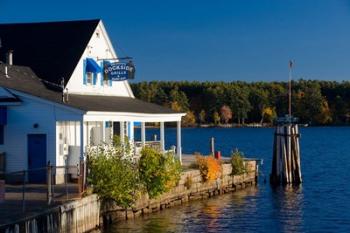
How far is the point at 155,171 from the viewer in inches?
1353

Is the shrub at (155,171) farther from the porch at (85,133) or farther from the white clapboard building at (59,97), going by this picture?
the white clapboard building at (59,97)

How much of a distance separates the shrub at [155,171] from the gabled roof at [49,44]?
288 inches

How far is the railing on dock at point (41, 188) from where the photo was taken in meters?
26.7

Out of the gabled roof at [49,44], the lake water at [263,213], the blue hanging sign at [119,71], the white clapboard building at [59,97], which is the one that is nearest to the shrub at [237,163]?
the lake water at [263,213]

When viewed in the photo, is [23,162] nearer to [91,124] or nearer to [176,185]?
[91,124]

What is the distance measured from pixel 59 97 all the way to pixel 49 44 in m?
6.66

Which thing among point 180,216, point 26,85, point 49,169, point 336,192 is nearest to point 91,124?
point 26,85

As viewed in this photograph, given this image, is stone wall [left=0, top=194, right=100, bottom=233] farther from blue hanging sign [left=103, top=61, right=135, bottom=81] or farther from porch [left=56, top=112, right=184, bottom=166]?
blue hanging sign [left=103, top=61, right=135, bottom=81]

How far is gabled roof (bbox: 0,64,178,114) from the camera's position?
34.9 metres

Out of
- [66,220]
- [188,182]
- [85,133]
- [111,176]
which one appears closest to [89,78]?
[85,133]

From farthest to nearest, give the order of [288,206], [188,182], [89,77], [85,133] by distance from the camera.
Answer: [89,77]
[288,206]
[188,182]
[85,133]

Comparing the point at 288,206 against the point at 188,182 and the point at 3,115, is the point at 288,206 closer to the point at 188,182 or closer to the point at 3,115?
the point at 188,182

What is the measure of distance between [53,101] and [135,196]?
554cm

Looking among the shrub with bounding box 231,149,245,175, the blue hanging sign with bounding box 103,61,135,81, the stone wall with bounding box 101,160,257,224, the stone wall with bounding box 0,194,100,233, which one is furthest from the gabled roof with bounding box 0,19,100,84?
the shrub with bounding box 231,149,245,175
